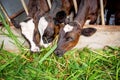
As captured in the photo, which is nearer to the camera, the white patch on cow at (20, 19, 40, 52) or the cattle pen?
the cattle pen

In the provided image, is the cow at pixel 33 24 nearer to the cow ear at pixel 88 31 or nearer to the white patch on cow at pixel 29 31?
the white patch on cow at pixel 29 31

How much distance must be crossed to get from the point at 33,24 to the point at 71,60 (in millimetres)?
475

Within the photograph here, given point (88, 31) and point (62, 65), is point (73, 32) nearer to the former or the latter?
point (88, 31)

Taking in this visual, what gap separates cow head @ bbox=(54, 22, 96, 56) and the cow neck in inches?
2.8

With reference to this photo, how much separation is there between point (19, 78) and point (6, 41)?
44cm

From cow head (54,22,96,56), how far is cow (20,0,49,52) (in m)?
0.22

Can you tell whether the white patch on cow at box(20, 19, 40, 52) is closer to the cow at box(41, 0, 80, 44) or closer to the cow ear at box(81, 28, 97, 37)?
the cow at box(41, 0, 80, 44)

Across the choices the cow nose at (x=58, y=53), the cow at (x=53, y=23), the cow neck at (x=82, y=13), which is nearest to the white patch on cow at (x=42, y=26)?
the cow at (x=53, y=23)

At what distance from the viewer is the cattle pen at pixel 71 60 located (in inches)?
86.8

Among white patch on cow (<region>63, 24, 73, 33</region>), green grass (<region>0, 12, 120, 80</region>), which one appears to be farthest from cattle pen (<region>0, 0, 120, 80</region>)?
white patch on cow (<region>63, 24, 73, 33</region>)

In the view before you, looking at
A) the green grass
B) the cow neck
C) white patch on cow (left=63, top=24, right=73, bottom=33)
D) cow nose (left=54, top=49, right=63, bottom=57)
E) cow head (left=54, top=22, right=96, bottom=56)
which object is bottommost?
the green grass

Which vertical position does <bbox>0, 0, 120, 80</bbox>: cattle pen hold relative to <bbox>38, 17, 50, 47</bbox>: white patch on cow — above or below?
below

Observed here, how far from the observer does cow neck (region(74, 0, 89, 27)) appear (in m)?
2.36

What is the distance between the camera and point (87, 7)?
8.09 feet
